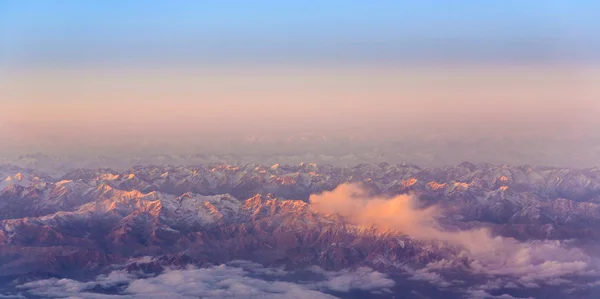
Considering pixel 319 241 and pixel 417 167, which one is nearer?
pixel 319 241

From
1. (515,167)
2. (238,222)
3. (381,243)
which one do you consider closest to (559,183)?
(515,167)

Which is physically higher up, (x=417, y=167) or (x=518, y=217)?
(x=417, y=167)

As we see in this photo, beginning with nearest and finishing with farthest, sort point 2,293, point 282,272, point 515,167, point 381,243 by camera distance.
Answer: point 2,293, point 282,272, point 381,243, point 515,167

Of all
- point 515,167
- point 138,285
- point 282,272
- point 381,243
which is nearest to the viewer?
point 138,285

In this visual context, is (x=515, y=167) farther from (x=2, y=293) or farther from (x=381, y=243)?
(x=2, y=293)

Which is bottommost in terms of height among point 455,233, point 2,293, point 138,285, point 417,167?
point 2,293

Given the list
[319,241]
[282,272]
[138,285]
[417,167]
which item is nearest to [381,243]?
[319,241]
